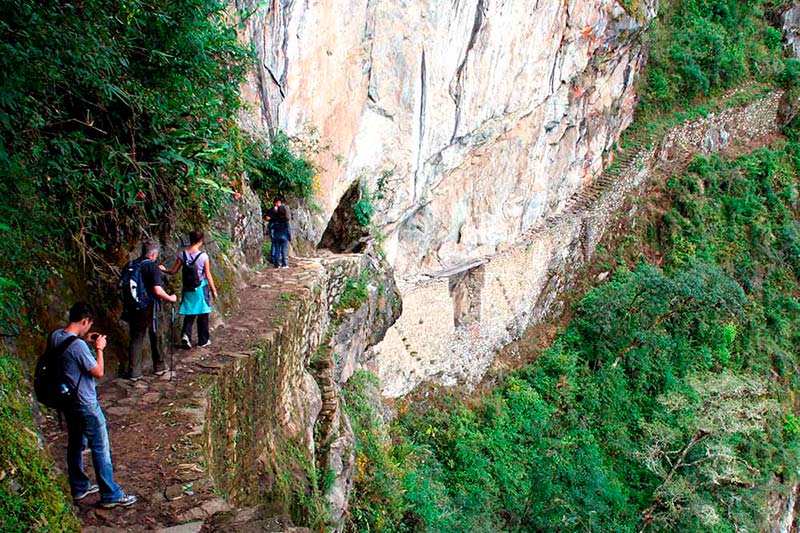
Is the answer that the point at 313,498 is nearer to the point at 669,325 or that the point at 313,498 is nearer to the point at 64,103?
the point at 64,103

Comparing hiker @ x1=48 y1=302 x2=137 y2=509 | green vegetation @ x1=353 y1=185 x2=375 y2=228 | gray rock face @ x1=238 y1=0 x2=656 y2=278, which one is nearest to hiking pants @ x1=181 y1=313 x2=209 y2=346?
hiker @ x1=48 y1=302 x2=137 y2=509

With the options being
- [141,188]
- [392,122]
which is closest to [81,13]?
[141,188]

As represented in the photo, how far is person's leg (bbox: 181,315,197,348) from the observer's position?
449 cm

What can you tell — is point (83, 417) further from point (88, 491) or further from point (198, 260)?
point (198, 260)

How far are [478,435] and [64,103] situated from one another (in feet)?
34.5

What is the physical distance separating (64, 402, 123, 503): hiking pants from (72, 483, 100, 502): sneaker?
1 centimetres

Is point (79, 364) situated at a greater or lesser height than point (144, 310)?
lesser

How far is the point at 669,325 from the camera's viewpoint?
16.4 meters

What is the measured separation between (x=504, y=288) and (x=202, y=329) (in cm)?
1138

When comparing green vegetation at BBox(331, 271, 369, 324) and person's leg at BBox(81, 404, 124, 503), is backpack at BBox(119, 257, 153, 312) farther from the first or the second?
green vegetation at BBox(331, 271, 369, 324)

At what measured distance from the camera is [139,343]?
13.0ft

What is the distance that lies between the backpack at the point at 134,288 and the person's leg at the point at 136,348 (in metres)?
0.13

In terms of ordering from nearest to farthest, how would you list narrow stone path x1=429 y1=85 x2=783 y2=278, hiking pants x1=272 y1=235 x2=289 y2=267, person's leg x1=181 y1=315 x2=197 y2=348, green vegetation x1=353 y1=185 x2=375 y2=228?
person's leg x1=181 y1=315 x2=197 y2=348 → hiking pants x1=272 y1=235 x2=289 y2=267 → green vegetation x1=353 y1=185 x2=375 y2=228 → narrow stone path x1=429 y1=85 x2=783 y2=278

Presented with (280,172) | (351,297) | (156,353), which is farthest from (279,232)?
(156,353)
